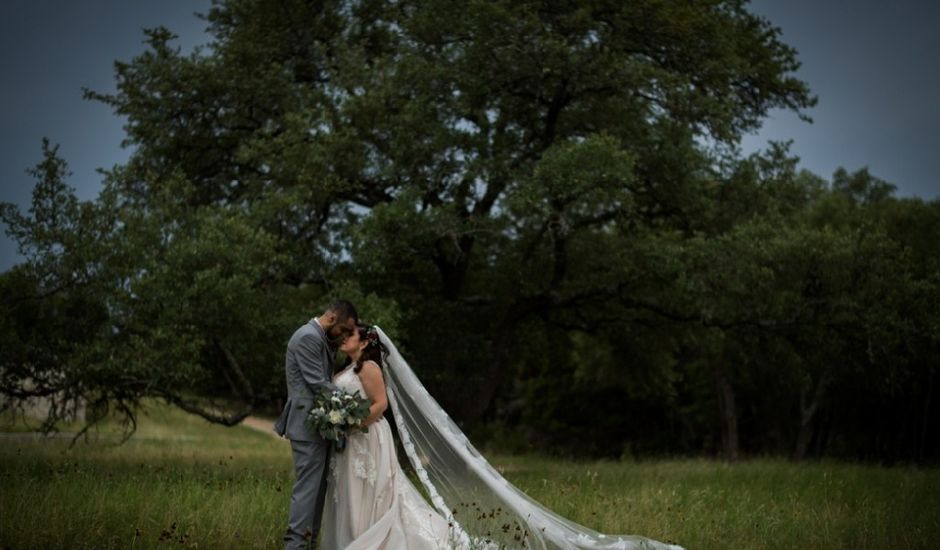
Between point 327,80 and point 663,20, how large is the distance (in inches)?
305

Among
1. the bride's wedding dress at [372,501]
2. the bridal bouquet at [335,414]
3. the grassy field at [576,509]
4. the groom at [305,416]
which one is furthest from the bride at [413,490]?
the grassy field at [576,509]

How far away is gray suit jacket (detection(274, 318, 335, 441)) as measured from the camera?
7.71m

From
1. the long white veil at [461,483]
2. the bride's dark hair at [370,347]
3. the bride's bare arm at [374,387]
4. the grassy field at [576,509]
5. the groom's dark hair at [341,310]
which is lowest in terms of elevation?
the grassy field at [576,509]

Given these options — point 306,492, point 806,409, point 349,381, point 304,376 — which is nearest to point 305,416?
point 304,376

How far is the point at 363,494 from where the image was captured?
311 inches

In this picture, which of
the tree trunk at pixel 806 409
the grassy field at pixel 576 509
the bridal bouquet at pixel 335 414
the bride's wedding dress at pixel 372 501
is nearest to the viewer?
the bridal bouquet at pixel 335 414

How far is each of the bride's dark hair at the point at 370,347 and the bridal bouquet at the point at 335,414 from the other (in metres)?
0.53

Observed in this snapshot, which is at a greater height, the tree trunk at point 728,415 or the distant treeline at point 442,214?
the distant treeline at point 442,214

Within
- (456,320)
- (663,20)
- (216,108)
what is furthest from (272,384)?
(663,20)

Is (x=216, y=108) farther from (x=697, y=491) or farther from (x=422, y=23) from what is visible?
(x=697, y=491)

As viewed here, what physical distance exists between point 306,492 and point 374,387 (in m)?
1.07

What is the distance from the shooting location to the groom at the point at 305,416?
763 centimetres

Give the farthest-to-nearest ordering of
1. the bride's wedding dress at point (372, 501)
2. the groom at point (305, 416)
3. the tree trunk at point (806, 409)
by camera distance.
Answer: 1. the tree trunk at point (806, 409)
2. the bride's wedding dress at point (372, 501)
3. the groom at point (305, 416)

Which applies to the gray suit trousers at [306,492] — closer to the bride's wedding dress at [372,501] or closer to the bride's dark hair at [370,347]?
the bride's wedding dress at [372,501]
